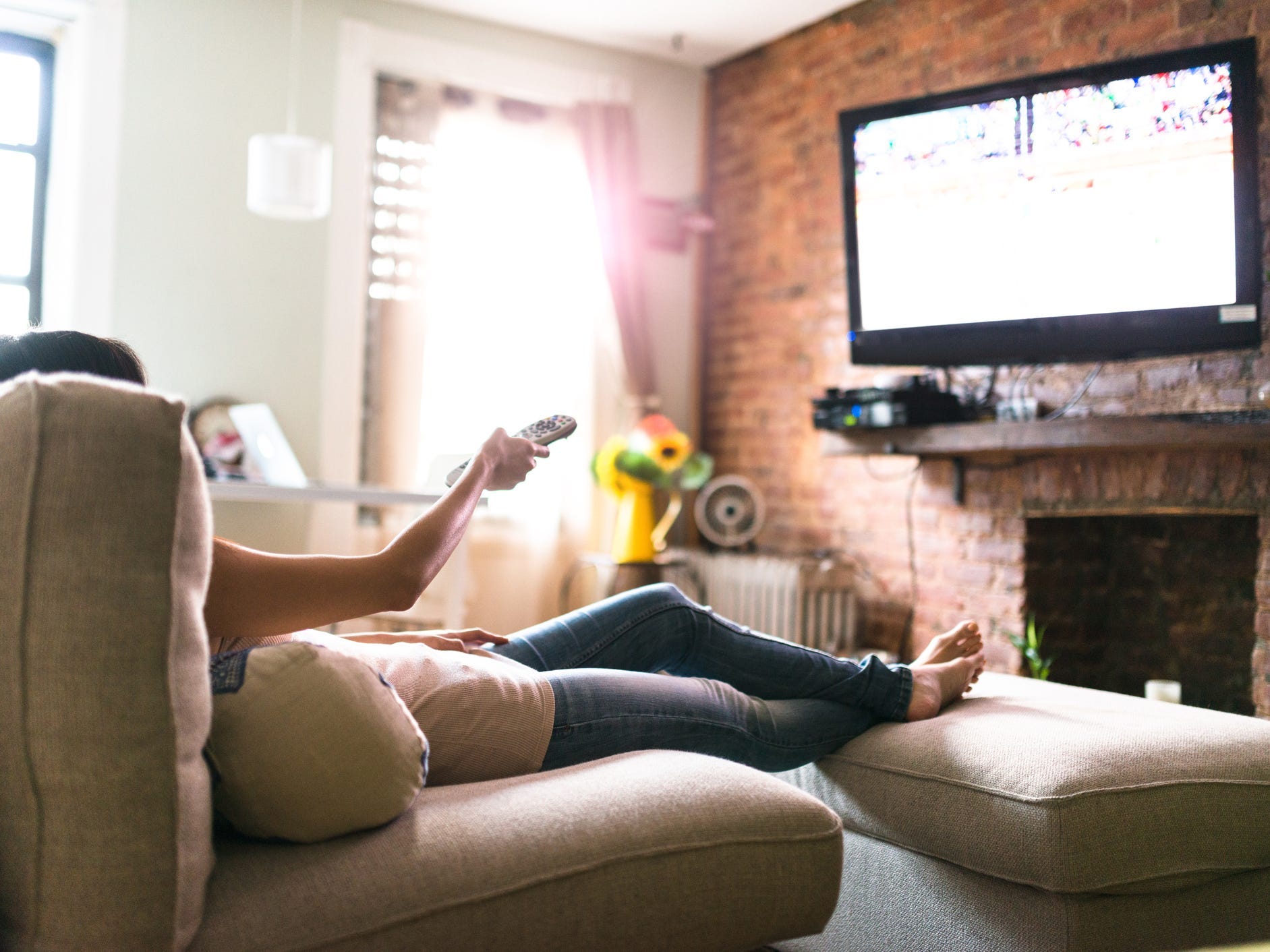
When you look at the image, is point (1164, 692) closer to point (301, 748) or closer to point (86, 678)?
point (301, 748)

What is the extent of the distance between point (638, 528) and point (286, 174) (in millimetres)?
1762

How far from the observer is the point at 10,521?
92 cm

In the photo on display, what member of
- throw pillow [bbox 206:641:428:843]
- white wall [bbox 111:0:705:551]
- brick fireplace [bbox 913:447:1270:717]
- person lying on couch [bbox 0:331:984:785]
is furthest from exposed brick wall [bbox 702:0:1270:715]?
throw pillow [bbox 206:641:428:843]

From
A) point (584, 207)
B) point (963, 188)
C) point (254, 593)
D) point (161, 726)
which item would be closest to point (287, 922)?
point (161, 726)

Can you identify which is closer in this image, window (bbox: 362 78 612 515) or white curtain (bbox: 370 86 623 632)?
window (bbox: 362 78 612 515)

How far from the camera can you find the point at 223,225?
393 cm

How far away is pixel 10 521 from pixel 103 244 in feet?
10.6

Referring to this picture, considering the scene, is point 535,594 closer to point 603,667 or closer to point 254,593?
point 603,667

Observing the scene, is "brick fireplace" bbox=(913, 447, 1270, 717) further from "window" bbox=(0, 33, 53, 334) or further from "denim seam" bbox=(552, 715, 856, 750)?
"window" bbox=(0, 33, 53, 334)

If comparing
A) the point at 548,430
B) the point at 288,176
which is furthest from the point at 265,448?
the point at 548,430

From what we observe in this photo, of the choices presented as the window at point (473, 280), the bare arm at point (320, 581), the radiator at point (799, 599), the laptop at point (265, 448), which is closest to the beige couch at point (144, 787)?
the bare arm at point (320, 581)

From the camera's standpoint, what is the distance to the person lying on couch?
129 cm

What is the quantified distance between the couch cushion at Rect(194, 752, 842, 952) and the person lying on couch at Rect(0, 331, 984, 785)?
82 mm

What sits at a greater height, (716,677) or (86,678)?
(86,678)
